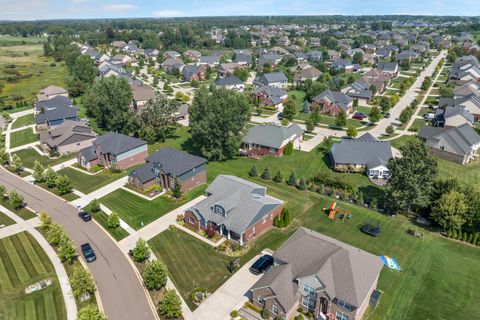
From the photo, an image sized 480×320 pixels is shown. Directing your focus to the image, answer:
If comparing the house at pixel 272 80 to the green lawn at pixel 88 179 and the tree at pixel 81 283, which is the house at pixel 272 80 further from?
the tree at pixel 81 283

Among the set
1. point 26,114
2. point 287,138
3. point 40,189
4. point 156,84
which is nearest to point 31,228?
point 40,189

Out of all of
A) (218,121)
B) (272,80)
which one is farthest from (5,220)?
(272,80)

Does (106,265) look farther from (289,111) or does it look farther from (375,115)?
(375,115)

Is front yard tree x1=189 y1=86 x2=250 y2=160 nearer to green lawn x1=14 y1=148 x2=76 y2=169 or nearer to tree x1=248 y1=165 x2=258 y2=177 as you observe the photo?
tree x1=248 y1=165 x2=258 y2=177

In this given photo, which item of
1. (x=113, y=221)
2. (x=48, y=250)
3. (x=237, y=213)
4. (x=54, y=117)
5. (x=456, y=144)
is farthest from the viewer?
(x=54, y=117)

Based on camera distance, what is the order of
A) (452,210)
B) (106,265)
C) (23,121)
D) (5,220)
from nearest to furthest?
(106,265)
(452,210)
(5,220)
(23,121)

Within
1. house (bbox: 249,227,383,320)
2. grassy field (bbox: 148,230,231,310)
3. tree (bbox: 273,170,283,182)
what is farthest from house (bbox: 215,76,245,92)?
house (bbox: 249,227,383,320)

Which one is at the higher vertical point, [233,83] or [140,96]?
[140,96]
